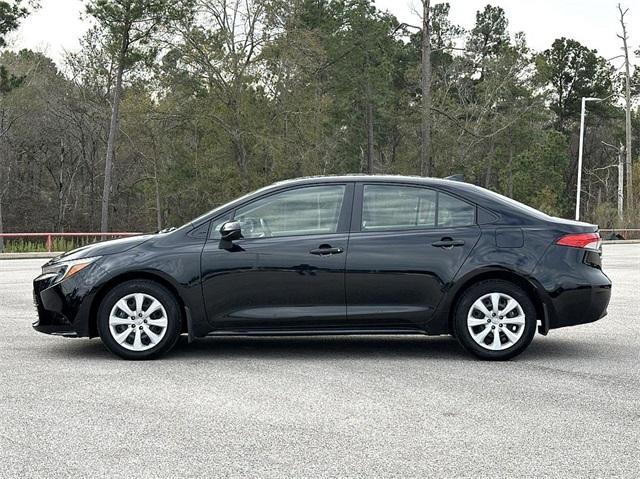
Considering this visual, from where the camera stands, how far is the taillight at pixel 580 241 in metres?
7.54

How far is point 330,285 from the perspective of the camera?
292 inches

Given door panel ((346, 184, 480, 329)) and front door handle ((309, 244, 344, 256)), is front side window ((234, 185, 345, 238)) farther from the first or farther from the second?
door panel ((346, 184, 480, 329))

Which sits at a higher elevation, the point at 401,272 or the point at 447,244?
the point at 447,244

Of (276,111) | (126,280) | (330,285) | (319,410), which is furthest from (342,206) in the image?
(276,111)

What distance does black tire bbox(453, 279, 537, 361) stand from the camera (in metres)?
7.40

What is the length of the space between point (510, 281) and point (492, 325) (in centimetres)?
43

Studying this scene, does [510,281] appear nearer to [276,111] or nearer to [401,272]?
[401,272]

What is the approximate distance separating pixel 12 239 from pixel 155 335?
91.3ft

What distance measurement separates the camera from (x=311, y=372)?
7.04 metres

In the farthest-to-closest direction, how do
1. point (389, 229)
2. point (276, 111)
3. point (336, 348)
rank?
1. point (276, 111)
2. point (336, 348)
3. point (389, 229)

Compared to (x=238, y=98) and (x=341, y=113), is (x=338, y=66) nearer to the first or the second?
(x=341, y=113)

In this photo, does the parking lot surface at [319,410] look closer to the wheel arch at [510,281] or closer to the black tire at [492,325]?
the black tire at [492,325]

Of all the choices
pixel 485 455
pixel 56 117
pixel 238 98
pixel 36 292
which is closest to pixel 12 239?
pixel 238 98

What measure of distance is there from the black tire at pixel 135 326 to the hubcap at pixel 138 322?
0.06ft
